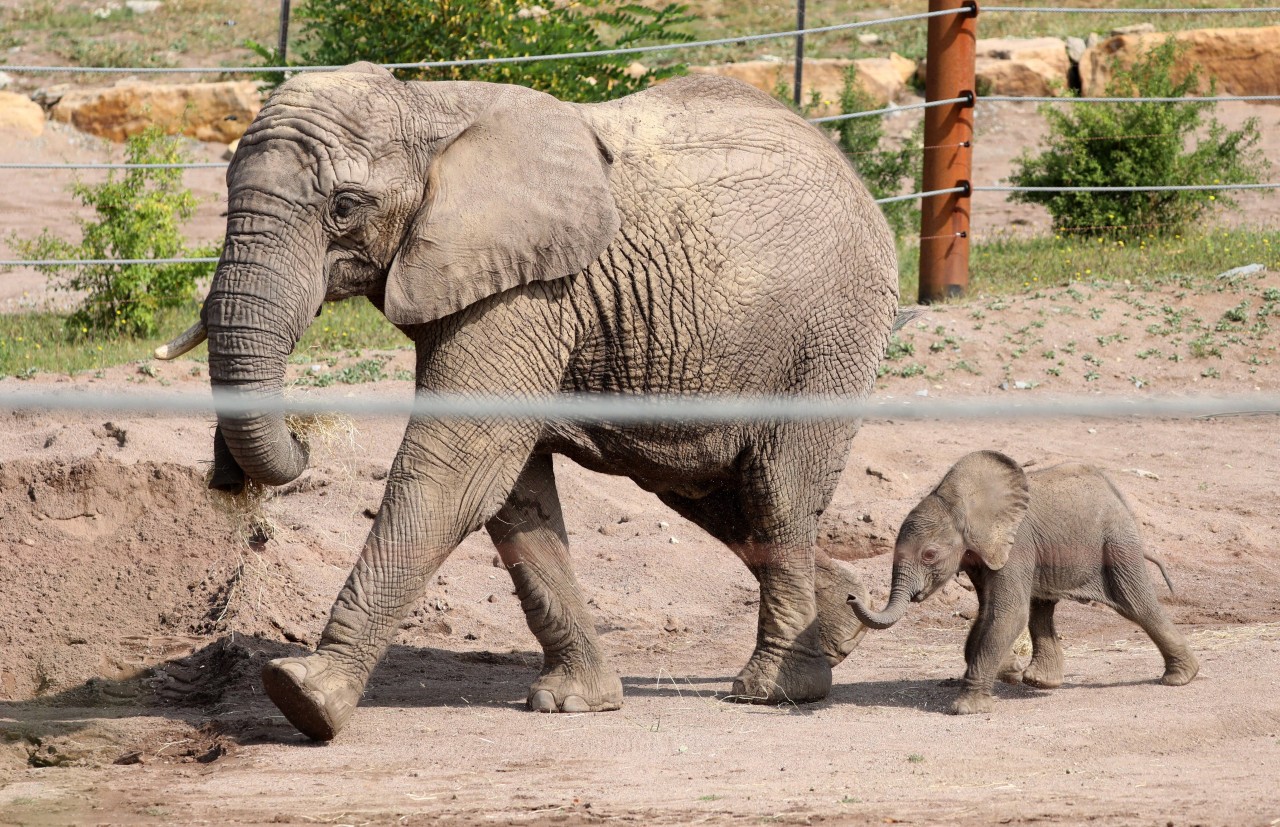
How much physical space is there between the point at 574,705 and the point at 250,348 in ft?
6.26

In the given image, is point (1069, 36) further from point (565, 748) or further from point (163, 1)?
point (565, 748)

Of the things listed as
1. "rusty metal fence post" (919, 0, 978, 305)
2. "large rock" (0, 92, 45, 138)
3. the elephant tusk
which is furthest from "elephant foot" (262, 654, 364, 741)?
"large rock" (0, 92, 45, 138)

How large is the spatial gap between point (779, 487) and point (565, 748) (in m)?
1.38

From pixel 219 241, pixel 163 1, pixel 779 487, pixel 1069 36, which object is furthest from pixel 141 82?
pixel 779 487

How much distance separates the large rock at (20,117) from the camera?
19.4 m

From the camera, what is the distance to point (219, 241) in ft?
46.0

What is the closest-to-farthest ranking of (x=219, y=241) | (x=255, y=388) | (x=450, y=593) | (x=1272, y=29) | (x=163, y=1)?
(x=255, y=388)
(x=450, y=593)
(x=219, y=241)
(x=1272, y=29)
(x=163, y=1)

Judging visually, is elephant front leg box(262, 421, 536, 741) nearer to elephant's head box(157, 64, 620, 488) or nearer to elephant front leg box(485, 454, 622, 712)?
elephant's head box(157, 64, 620, 488)

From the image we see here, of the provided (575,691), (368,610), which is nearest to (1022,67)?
(575,691)

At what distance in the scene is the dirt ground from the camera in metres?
4.87

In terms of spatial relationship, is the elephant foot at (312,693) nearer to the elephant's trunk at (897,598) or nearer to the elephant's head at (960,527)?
the elephant's trunk at (897,598)

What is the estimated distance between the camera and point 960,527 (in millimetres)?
6105

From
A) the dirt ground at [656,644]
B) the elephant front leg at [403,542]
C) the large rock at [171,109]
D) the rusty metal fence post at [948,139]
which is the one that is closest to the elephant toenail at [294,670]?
the elephant front leg at [403,542]

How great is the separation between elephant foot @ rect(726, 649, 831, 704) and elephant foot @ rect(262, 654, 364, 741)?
158 centimetres
